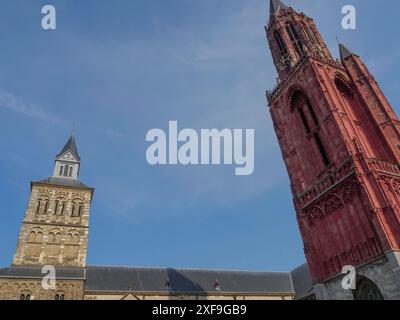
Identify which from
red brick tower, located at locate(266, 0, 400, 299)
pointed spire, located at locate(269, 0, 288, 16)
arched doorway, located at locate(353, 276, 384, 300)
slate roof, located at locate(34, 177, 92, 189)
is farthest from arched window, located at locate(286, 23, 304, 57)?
slate roof, located at locate(34, 177, 92, 189)

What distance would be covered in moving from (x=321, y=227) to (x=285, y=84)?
550 inches

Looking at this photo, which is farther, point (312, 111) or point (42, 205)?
point (42, 205)

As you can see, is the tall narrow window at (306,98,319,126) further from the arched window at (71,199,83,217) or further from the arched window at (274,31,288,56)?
the arched window at (71,199,83,217)

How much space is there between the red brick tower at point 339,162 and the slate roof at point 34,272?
2244 centimetres

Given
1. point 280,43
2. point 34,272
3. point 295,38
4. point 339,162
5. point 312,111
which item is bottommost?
point 34,272

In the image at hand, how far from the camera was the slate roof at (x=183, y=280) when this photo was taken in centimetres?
3516

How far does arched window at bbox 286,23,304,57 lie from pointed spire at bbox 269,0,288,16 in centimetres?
313

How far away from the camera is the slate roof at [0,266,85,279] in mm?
29172

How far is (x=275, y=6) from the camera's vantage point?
36969 mm

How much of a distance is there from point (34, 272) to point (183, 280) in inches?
671

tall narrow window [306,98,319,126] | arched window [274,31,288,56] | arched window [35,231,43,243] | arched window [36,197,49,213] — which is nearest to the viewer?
tall narrow window [306,98,319,126]

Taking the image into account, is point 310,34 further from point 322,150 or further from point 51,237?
point 51,237

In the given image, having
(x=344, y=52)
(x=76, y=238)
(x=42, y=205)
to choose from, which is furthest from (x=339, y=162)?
(x=42, y=205)

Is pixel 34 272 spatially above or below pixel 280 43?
below
